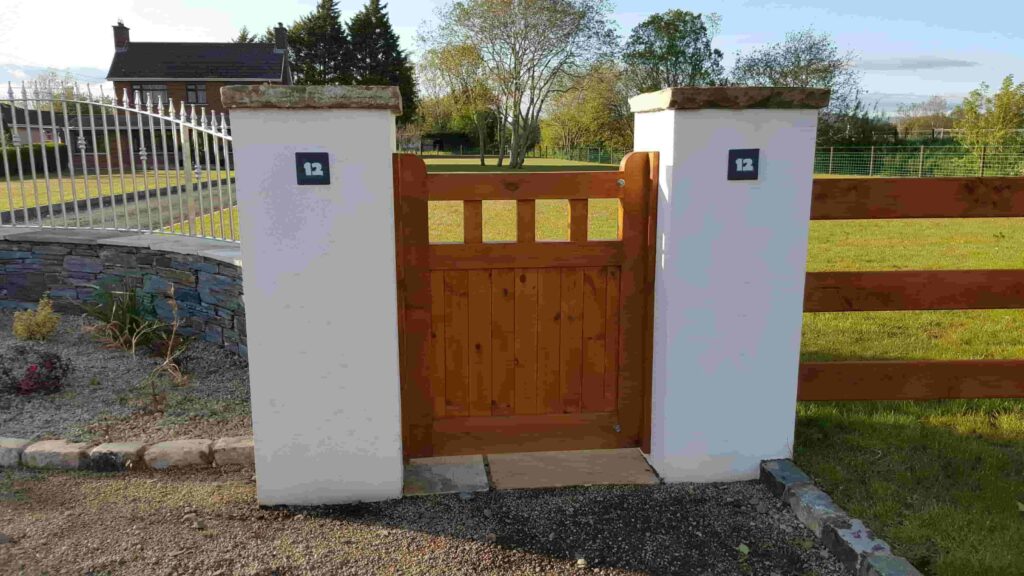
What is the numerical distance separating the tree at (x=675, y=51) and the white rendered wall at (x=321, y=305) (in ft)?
179

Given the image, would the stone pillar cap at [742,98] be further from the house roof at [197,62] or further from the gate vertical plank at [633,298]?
the house roof at [197,62]

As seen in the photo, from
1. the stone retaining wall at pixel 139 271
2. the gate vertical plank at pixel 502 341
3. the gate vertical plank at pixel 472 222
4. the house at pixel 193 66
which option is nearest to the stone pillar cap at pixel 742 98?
the gate vertical plank at pixel 472 222

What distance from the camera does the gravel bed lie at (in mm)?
4465

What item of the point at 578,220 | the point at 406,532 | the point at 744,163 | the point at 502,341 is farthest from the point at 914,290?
the point at 406,532

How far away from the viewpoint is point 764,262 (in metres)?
3.50

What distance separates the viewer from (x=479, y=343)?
3762 millimetres

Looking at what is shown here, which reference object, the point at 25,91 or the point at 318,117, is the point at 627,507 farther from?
the point at 25,91

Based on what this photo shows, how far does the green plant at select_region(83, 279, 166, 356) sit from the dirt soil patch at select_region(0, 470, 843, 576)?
85.2 inches

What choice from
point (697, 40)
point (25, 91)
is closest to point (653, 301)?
point (25, 91)

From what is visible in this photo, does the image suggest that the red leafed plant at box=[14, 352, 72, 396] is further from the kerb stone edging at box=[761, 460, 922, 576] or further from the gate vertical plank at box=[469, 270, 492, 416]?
the kerb stone edging at box=[761, 460, 922, 576]

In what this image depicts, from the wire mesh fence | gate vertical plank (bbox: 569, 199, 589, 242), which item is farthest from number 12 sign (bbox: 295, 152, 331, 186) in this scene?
the wire mesh fence

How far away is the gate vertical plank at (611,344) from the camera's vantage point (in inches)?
148

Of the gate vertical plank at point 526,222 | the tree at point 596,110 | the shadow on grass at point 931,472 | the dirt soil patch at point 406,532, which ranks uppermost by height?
the tree at point 596,110

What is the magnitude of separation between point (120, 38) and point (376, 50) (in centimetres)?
1741
